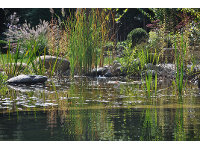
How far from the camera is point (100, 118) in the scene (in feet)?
10.4

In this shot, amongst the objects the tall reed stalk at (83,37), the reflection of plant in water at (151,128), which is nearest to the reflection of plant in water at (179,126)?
the reflection of plant in water at (151,128)

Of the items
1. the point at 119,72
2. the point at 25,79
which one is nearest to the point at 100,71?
the point at 119,72

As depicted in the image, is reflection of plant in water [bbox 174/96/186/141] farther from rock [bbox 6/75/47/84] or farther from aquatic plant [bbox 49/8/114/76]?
aquatic plant [bbox 49/8/114/76]

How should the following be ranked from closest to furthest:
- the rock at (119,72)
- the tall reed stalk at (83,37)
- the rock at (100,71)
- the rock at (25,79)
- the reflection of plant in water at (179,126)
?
the reflection of plant in water at (179,126)
the rock at (25,79)
the tall reed stalk at (83,37)
the rock at (100,71)
the rock at (119,72)

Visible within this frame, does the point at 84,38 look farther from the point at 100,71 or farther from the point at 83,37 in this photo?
the point at 100,71

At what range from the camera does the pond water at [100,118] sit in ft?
8.06

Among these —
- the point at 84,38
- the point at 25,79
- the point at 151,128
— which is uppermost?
the point at 84,38

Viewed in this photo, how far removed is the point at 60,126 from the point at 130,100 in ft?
6.51

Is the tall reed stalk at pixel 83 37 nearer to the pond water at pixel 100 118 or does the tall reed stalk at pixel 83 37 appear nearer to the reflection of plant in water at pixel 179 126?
the pond water at pixel 100 118

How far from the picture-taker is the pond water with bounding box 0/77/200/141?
2.46 meters

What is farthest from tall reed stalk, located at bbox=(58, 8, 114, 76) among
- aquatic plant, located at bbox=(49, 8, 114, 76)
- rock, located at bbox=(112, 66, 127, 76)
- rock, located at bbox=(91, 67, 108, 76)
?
rock, located at bbox=(112, 66, 127, 76)

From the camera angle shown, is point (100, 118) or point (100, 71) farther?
point (100, 71)
